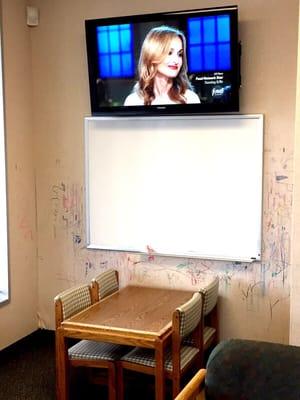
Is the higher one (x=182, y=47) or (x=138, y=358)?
(x=182, y=47)

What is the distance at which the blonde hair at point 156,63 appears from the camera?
3.68 metres

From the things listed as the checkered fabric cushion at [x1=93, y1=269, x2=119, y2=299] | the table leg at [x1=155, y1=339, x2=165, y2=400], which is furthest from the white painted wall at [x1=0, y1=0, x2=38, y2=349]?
the table leg at [x1=155, y1=339, x2=165, y2=400]

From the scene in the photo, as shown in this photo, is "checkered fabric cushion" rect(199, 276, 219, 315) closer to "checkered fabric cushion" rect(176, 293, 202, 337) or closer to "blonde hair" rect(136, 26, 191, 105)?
"checkered fabric cushion" rect(176, 293, 202, 337)

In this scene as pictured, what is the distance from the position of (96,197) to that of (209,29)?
145cm

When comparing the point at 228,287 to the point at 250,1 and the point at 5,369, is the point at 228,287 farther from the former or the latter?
the point at 250,1

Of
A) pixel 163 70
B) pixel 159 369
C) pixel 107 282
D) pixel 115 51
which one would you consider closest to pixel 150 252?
pixel 107 282

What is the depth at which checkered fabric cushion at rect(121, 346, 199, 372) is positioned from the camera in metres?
3.21

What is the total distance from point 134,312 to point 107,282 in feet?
1.66

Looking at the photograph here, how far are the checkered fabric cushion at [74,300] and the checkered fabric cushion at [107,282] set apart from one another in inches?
6.1

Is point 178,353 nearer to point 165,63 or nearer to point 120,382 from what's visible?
point 120,382

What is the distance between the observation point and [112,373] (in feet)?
10.8

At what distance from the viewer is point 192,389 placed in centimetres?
223

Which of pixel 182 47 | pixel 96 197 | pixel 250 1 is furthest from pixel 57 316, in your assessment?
pixel 250 1

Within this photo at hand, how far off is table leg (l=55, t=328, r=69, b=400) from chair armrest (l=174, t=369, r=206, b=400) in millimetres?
1166
